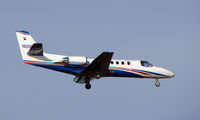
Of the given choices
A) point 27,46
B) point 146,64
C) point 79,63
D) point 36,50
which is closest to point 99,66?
point 79,63

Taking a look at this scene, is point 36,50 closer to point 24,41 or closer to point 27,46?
point 27,46

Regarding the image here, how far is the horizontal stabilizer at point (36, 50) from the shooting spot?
27.3m

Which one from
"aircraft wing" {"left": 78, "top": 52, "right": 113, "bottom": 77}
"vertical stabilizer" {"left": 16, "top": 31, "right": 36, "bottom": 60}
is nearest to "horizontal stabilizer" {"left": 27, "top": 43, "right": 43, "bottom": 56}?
"vertical stabilizer" {"left": 16, "top": 31, "right": 36, "bottom": 60}

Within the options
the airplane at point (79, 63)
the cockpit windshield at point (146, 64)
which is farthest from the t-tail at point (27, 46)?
the cockpit windshield at point (146, 64)

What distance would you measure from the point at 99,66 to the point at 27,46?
20.5 ft

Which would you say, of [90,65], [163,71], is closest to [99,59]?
[90,65]

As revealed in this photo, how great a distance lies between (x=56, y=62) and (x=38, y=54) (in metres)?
1.63

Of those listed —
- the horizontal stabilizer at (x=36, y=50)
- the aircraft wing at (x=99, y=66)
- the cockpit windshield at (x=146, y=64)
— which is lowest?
the cockpit windshield at (x=146, y=64)

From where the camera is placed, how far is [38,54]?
28.4m

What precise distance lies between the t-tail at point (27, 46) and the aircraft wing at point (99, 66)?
4084 mm

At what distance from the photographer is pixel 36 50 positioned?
1097 inches

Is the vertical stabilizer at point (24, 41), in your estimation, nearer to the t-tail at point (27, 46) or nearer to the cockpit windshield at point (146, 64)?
the t-tail at point (27, 46)

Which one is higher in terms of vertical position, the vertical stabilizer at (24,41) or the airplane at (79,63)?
the vertical stabilizer at (24,41)

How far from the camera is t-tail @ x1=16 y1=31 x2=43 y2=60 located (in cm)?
2772
